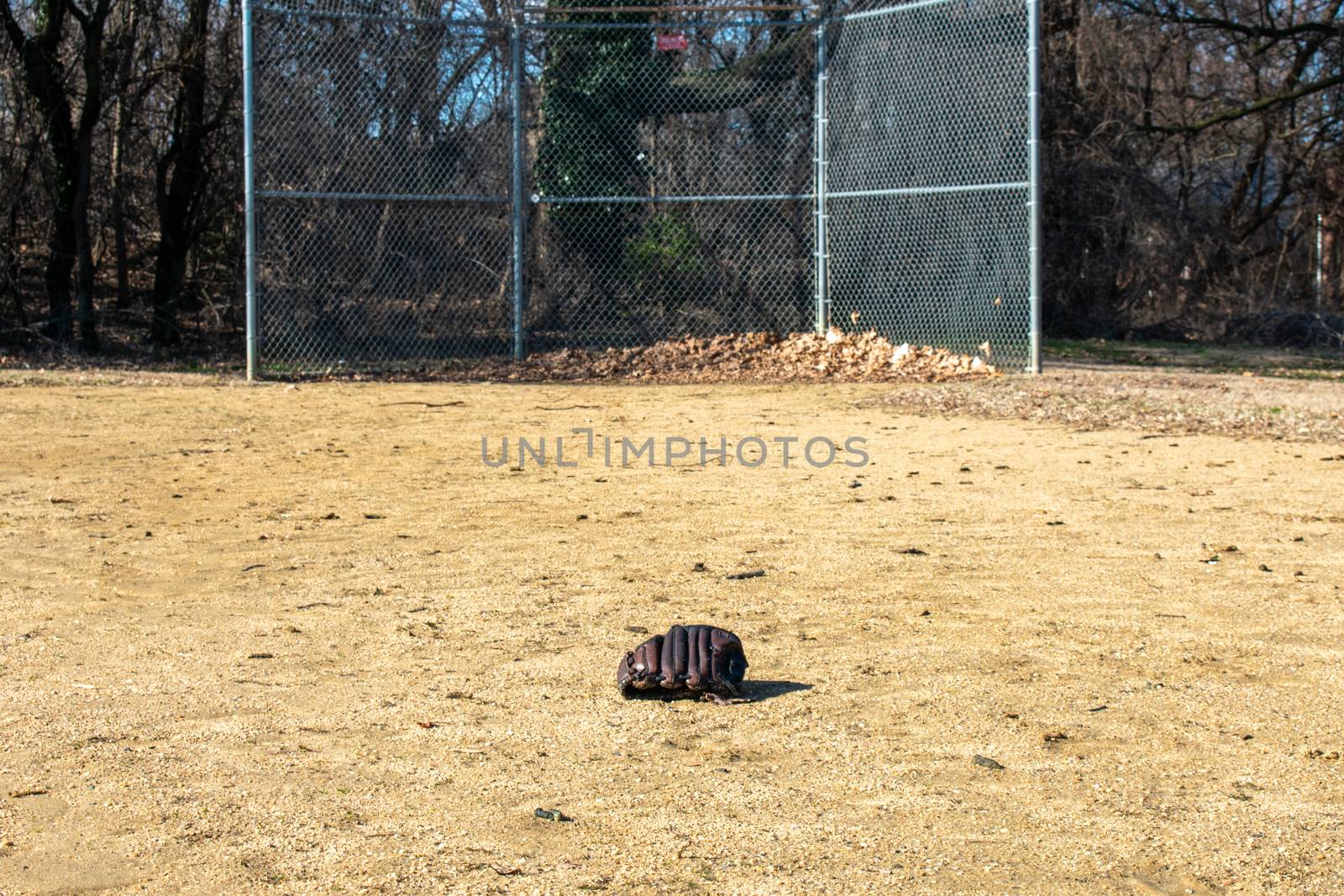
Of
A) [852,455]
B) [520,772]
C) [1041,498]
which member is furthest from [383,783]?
[852,455]

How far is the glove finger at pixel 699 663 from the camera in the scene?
4152 millimetres

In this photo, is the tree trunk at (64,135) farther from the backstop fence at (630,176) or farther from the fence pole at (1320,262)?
the fence pole at (1320,262)

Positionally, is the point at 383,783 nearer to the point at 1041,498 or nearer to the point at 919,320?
the point at 1041,498

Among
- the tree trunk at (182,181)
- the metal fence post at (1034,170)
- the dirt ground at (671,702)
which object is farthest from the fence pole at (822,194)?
the tree trunk at (182,181)

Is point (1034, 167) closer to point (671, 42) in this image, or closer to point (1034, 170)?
point (1034, 170)

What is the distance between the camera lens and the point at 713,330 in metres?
14.5

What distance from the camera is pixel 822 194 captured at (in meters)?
14.2

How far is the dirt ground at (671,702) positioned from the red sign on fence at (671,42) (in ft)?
23.7

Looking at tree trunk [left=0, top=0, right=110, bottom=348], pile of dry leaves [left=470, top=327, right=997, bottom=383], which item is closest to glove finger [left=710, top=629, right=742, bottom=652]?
pile of dry leaves [left=470, top=327, right=997, bottom=383]

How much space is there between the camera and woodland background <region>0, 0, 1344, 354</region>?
14.1m

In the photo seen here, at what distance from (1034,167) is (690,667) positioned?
9.36 m

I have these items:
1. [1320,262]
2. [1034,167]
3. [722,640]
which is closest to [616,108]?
[1034,167]

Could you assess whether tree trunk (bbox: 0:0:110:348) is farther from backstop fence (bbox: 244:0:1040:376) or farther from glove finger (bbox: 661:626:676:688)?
glove finger (bbox: 661:626:676:688)

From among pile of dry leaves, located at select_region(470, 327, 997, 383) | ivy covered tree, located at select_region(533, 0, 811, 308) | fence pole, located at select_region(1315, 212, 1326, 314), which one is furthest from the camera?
fence pole, located at select_region(1315, 212, 1326, 314)
